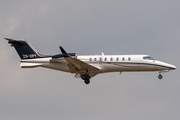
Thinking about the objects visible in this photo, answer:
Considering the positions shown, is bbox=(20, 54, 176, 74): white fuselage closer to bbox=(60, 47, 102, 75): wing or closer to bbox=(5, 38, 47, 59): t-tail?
bbox=(60, 47, 102, 75): wing

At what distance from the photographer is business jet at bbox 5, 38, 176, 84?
1446 inches

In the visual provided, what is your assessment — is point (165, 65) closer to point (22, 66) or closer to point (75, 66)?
point (75, 66)

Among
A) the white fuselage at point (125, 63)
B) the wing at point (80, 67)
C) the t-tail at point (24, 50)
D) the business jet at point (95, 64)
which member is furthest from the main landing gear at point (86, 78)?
the t-tail at point (24, 50)

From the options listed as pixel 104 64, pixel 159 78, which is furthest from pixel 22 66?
pixel 159 78

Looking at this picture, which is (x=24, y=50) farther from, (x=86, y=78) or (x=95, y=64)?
(x=95, y=64)

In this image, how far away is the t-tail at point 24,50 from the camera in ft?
130

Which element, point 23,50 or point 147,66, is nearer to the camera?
point 147,66

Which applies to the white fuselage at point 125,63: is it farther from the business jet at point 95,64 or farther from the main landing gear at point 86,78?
the main landing gear at point 86,78

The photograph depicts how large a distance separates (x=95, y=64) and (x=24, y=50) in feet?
29.7

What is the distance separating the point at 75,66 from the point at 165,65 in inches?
399

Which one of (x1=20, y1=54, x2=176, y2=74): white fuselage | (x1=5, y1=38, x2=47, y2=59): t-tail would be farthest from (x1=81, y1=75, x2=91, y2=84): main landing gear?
(x1=5, y1=38, x2=47, y2=59): t-tail

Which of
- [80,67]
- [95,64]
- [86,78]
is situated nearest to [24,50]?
[80,67]

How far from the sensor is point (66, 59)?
3494 centimetres

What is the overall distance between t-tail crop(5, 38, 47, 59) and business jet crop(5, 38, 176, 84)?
21cm
